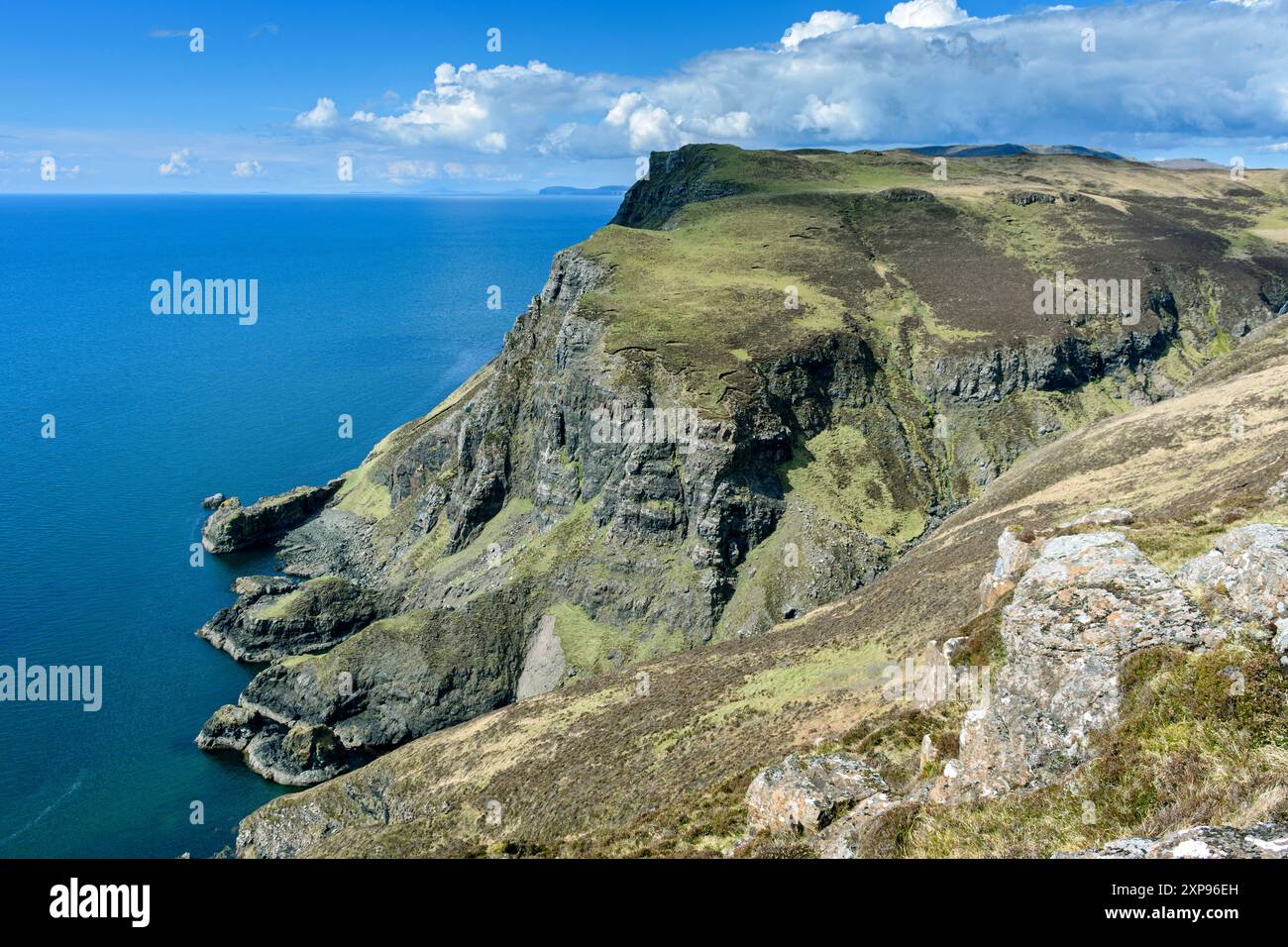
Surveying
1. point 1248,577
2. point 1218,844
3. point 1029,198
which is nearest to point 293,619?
point 1248,577

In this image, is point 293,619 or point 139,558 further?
point 139,558

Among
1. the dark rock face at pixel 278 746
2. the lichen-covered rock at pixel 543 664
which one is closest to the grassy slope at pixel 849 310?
the lichen-covered rock at pixel 543 664

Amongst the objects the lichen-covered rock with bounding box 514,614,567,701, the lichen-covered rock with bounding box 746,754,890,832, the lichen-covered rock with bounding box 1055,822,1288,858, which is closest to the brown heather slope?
the lichen-covered rock with bounding box 746,754,890,832

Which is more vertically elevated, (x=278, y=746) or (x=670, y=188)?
(x=670, y=188)

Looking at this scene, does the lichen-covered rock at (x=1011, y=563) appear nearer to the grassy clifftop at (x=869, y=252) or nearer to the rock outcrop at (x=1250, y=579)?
the rock outcrop at (x=1250, y=579)

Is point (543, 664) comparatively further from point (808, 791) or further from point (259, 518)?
point (808, 791)

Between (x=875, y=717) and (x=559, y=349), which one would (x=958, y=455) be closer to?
(x=559, y=349)

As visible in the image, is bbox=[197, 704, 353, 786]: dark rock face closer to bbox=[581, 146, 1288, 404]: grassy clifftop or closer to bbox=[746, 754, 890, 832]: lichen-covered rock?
bbox=[581, 146, 1288, 404]: grassy clifftop
